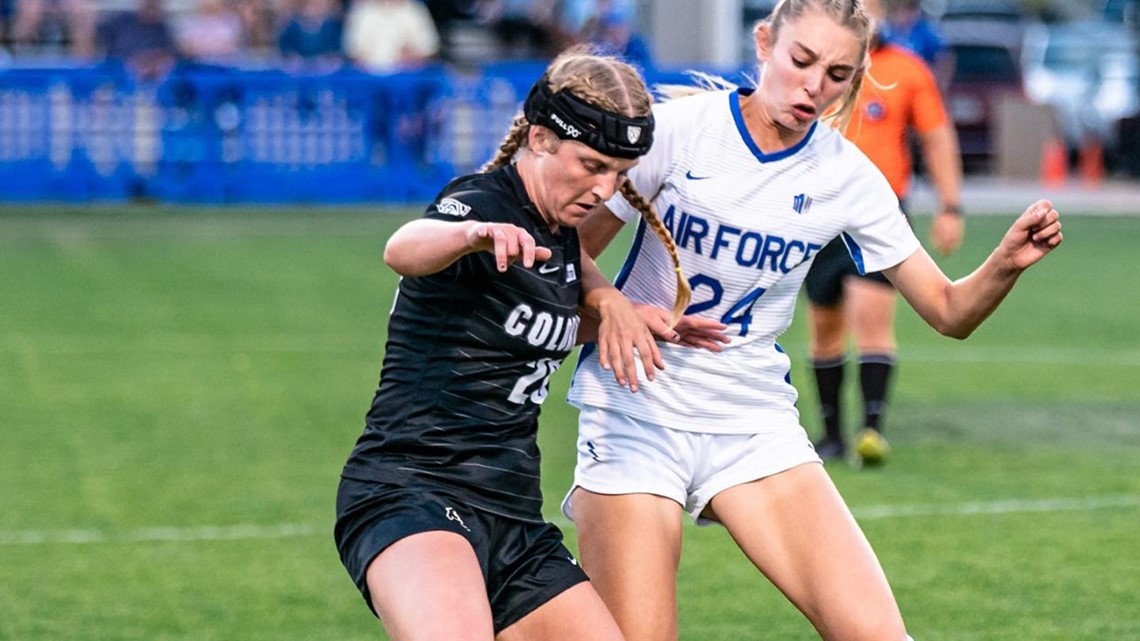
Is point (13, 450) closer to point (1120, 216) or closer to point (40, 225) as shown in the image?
A: point (40, 225)

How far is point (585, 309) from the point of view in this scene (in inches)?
210

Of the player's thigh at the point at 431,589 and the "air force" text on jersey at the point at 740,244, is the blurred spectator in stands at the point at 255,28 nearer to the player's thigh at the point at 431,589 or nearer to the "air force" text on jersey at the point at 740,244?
the "air force" text on jersey at the point at 740,244

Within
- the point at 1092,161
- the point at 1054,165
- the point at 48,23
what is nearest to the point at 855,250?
the point at 48,23

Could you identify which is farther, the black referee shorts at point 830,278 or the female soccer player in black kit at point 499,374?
the black referee shorts at point 830,278

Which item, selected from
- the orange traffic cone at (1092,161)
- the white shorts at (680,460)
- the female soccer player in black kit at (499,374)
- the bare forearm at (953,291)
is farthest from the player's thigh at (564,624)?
the orange traffic cone at (1092,161)

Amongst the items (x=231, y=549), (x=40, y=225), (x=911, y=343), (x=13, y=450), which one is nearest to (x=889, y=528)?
(x=231, y=549)

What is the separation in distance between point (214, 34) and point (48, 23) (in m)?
2.39

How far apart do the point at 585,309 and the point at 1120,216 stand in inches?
754

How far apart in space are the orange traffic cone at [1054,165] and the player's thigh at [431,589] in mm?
23522

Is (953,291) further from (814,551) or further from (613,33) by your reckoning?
(613,33)

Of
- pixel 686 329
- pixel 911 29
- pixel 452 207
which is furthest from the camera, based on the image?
pixel 911 29

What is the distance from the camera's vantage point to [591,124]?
197 inches

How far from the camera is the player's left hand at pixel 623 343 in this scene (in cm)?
524

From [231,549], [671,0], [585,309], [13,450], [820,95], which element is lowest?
[671,0]
